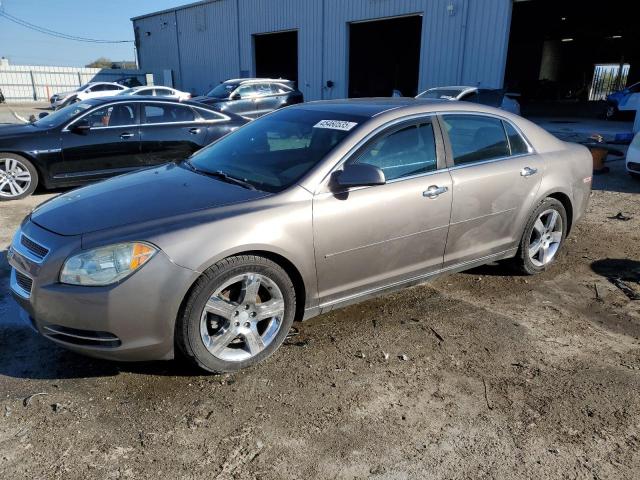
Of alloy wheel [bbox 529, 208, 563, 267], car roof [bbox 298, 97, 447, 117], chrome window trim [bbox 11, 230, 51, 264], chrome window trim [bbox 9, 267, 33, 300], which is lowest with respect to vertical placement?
alloy wheel [bbox 529, 208, 563, 267]

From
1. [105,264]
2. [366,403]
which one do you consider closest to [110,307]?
[105,264]

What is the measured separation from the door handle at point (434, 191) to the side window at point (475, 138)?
31 cm

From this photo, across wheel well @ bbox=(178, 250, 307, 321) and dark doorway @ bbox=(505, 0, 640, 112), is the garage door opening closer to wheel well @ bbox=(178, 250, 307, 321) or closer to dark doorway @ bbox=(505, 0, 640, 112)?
dark doorway @ bbox=(505, 0, 640, 112)

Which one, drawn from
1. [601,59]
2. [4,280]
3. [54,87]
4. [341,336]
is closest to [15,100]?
[54,87]

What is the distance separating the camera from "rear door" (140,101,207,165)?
787 centimetres

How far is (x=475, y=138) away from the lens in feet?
13.3

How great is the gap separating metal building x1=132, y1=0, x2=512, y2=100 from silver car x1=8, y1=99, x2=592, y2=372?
13.9 m

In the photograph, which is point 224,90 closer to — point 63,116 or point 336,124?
point 63,116

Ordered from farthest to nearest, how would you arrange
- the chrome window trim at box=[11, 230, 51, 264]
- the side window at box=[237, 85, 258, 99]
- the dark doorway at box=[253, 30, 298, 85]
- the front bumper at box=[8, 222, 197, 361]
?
the dark doorway at box=[253, 30, 298, 85] < the side window at box=[237, 85, 258, 99] < the chrome window trim at box=[11, 230, 51, 264] < the front bumper at box=[8, 222, 197, 361]

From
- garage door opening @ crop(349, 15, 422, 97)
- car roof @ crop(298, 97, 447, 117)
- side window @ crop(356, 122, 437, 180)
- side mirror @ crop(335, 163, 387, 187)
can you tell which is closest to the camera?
side mirror @ crop(335, 163, 387, 187)

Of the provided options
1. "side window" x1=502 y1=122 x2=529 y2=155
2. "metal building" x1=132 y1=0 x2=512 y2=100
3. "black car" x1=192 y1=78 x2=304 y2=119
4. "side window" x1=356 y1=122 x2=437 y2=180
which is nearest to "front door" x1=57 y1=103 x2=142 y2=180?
"side window" x1=356 y1=122 x2=437 y2=180

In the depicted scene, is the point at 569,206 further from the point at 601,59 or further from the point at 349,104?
the point at 601,59

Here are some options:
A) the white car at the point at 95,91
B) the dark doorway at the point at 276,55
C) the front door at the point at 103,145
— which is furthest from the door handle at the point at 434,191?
the dark doorway at the point at 276,55

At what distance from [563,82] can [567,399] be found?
41.1 metres
